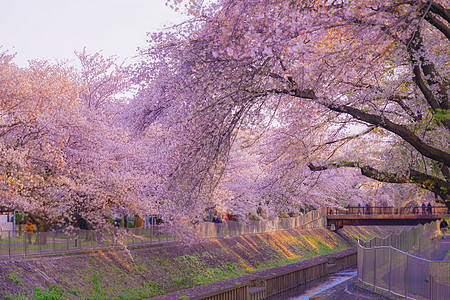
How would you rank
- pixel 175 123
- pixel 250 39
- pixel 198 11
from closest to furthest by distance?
pixel 250 39, pixel 198 11, pixel 175 123

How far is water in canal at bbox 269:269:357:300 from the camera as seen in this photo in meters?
34.3

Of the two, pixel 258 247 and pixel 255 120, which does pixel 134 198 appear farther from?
pixel 258 247

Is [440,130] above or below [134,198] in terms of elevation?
above

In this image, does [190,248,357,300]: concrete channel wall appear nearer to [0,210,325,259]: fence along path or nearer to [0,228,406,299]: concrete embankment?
[0,228,406,299]: concrete embankment

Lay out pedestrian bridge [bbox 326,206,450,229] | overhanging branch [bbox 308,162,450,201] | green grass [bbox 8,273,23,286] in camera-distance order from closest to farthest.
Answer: overhanging branch [bbox 308,162,450,201]
green grass [bbox 8,273,23,286]
pedestrian bridge [bbox 326,206,450,229]

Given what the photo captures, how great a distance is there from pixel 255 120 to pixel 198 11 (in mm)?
2676

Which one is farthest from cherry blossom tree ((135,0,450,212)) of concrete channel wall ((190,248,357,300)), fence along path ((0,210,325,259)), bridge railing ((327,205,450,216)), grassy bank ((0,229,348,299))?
bridge railing ((327,205,450,216))

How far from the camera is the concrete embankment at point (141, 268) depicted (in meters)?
21.2

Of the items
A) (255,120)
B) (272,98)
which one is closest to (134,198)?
(272,98)

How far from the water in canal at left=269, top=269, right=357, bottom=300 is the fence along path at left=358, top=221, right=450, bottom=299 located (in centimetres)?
1042

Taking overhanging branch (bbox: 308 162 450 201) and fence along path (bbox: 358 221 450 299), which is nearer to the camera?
fence along path (bbox: 358 221 450 299)

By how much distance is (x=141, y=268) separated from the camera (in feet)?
92.8

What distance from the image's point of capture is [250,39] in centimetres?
896

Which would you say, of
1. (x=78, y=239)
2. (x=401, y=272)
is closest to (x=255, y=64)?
(x=401, y=272)
